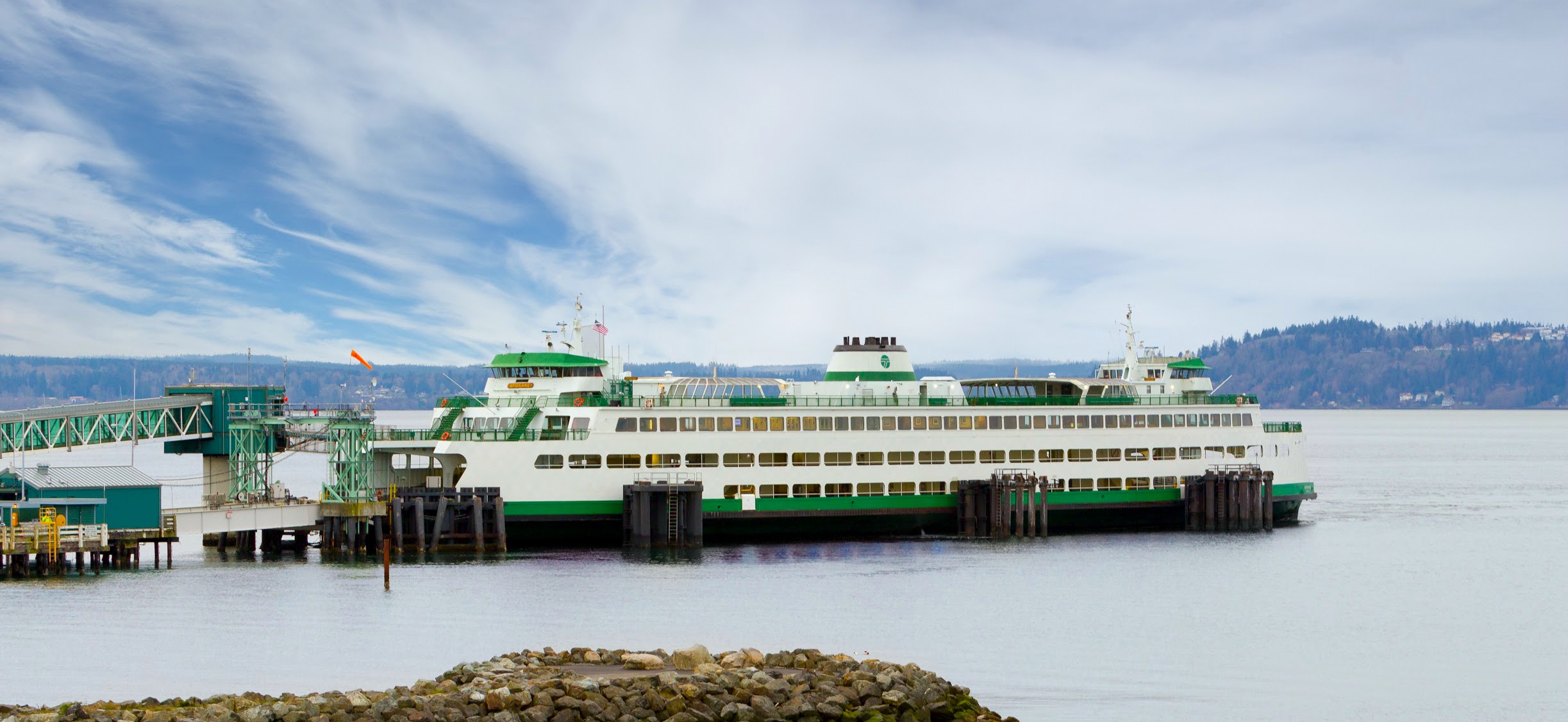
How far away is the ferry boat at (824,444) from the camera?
5341 cm

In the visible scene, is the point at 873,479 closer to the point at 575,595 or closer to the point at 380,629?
the point at 575,595

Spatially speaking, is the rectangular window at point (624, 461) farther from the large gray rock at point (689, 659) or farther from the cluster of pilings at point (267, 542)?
the large gray rock at point (689, 659)

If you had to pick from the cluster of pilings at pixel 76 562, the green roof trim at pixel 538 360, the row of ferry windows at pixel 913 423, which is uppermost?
the green roof trim at pixel 538 360

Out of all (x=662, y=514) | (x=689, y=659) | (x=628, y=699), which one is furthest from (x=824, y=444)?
(x=628, y=699)

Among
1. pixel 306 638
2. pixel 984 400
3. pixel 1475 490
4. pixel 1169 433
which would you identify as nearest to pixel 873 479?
pixel 984 400

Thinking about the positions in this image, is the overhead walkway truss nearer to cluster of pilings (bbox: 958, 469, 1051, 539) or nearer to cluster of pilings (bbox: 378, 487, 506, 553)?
cluster of pilings (bbox: 378, 487, 506, 553)

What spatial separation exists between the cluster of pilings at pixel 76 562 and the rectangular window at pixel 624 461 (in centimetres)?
1426

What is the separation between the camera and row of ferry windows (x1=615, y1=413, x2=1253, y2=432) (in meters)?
54.8

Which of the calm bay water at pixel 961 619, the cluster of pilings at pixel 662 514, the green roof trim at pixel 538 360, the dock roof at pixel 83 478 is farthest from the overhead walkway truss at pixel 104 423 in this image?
the cluster of pilings at pixel 662 514

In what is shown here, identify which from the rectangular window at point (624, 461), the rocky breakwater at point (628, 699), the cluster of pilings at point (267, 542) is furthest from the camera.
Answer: the cluster of pilings at point (267, 542)

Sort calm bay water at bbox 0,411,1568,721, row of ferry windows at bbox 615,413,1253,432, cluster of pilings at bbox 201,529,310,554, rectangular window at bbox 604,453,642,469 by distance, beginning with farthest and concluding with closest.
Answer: row of ferry windows at bbox 615,413,1253,432
cluster of pilings at bbox 201,529,310,554
rectangular window at bbox 604,453,642,469
calm bay water at bbox 0,411,1568,721

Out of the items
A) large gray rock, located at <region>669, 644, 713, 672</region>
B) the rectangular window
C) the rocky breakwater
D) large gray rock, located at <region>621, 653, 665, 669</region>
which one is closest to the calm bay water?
the rectangular window

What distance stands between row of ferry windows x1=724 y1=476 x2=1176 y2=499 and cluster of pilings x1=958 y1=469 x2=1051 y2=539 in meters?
1.02

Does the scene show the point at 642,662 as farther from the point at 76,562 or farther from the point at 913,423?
the point at 913,423
